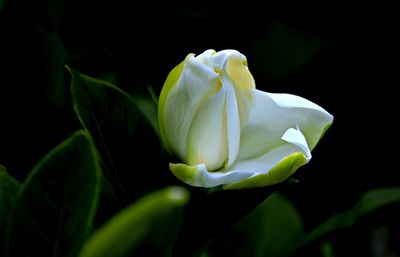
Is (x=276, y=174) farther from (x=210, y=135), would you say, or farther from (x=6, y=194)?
(x=6, y=194)

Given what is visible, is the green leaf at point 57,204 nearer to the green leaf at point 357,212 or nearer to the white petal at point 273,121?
the white petal at point 273,121

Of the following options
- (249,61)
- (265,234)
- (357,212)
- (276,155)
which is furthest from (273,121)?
(249,61)

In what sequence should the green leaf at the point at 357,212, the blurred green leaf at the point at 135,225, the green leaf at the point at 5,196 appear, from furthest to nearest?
the green leaf at the point at 357,212 < the green leaf at the point at 5,196 < the blurred green leaf at the point at 135,225

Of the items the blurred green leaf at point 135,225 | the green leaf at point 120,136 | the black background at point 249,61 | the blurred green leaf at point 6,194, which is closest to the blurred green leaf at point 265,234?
the black background at point 249,61

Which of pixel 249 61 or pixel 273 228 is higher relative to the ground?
pixel 249 61

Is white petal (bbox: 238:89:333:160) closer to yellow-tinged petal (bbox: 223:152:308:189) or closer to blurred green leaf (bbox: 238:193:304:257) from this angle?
yellow-tinged petal (bbox: 223:152:308:189)

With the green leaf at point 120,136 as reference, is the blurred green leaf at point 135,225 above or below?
above

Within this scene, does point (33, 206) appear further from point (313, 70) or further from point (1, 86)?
point (313, 70)
